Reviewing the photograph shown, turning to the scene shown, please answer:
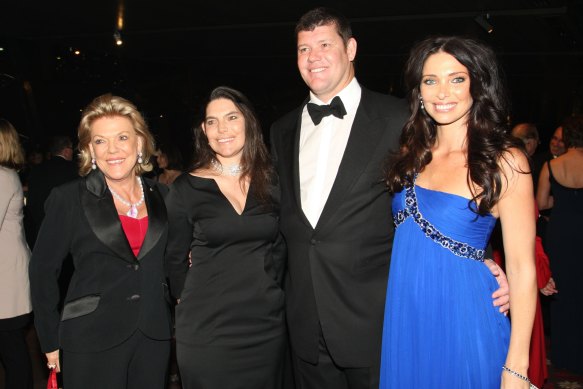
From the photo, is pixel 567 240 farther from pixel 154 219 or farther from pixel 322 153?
pixel 154 219

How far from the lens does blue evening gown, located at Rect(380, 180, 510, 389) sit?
73.2 inches

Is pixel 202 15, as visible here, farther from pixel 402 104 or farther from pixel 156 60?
pixel 402 104

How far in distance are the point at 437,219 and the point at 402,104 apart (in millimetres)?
626

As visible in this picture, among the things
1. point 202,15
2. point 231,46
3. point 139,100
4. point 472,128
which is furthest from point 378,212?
point 139,100

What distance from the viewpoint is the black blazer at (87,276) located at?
218 centimetres

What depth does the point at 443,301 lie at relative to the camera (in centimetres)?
191

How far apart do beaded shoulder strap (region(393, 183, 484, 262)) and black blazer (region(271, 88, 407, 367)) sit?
6.5 inches

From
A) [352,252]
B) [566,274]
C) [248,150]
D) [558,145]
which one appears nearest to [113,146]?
[248,150]

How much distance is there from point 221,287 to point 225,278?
45mm

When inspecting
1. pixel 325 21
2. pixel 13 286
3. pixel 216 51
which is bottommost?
pixel 13 286

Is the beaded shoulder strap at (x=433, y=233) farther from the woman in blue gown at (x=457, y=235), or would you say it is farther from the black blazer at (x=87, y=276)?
the black blazer at (x=87, y=276)

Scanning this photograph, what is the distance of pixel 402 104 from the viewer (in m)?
2.30

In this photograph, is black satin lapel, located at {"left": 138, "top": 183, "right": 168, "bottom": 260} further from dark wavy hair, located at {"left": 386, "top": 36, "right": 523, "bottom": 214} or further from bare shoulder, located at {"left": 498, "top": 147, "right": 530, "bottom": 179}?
bare shoulder, located at {"left": 498, "top": 147, "right": 530, "bottom": 179}

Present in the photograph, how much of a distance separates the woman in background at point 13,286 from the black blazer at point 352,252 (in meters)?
1.83
